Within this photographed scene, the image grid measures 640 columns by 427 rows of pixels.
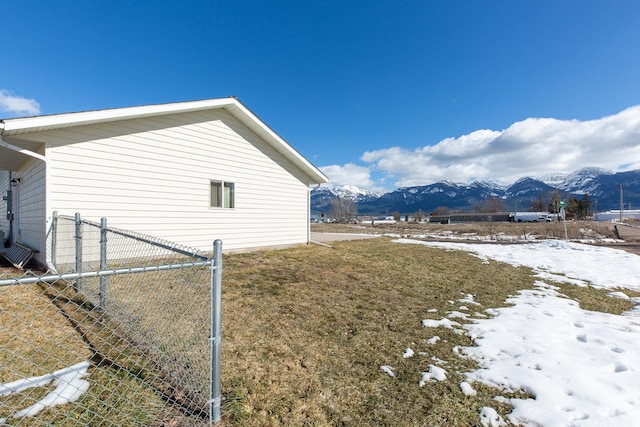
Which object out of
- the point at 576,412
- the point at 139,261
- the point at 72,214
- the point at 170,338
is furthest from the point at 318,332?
the point at 72,214

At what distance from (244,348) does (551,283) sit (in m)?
7.57

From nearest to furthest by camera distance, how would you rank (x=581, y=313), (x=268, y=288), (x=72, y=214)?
(x=581, y=313), (x=268, y=288), (x=72, y=214)

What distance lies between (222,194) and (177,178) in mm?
1415

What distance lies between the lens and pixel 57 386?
8.04ft

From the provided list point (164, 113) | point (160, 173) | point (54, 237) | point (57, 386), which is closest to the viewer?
point (57, 386)

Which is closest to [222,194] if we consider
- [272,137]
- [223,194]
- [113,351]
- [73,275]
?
[223,194]

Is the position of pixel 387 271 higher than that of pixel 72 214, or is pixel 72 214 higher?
pixel 72 214

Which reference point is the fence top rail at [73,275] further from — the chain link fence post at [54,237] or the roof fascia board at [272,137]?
the roof fascia board at [272,137]

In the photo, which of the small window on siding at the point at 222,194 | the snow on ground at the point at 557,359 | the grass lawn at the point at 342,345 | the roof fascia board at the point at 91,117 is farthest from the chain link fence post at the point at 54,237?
the snow on ground at the point at 557,359

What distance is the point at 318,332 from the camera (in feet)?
12.5

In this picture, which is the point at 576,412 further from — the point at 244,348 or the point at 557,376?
the point at 244,348

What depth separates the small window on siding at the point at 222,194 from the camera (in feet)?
28.7

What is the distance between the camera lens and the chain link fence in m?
2.08

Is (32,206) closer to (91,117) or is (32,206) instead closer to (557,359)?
(91,117)
